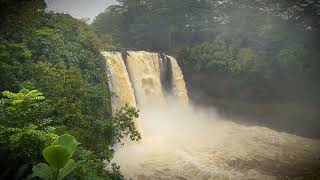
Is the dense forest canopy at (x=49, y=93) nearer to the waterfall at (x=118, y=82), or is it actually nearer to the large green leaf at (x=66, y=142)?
the waterfall at (x=118, y=82)

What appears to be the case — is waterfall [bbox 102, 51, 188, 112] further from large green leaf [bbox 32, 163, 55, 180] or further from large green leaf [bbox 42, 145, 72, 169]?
large green leaf [bbox 42, 145, 72, 169]

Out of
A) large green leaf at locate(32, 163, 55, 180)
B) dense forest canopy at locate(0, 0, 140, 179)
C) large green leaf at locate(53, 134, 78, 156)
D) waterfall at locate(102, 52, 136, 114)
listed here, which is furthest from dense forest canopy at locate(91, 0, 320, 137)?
large green leaf at locate(32, 163, 55, 180)

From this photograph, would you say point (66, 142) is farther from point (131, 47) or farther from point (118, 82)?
point (131, 47)

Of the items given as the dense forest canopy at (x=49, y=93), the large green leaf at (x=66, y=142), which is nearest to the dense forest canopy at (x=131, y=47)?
the dense forest canopy at (x=49, y=93)

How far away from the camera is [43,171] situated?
211 inches

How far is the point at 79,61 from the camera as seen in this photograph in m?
15.2

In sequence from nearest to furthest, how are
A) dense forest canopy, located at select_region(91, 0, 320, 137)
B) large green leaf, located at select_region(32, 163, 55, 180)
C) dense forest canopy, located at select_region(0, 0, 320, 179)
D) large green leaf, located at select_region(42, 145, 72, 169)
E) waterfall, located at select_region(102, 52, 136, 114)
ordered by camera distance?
large green leaf, located at select_region(42, 145, 72, 169), large green leaf, located at select_region(32, 163, 55, 180), dense forest canopy, located at select_region(0, 0, 320, 179), waterfall, located at select_region(102, 52, 136, 114), dense forest canopy, located at select_region(91, 0, 320, 137)

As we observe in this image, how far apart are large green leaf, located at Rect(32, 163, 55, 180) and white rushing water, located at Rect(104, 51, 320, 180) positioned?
808 centimetres

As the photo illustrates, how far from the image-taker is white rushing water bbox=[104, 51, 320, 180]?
14691mm

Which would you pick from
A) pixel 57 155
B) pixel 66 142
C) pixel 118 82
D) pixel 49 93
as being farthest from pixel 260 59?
pixel 57 155

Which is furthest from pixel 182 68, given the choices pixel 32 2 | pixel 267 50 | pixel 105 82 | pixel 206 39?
pixel 32 2

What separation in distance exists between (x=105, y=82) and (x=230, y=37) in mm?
15356

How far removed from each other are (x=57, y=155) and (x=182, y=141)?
14844mm

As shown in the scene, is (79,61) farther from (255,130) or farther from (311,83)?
(311,83)
